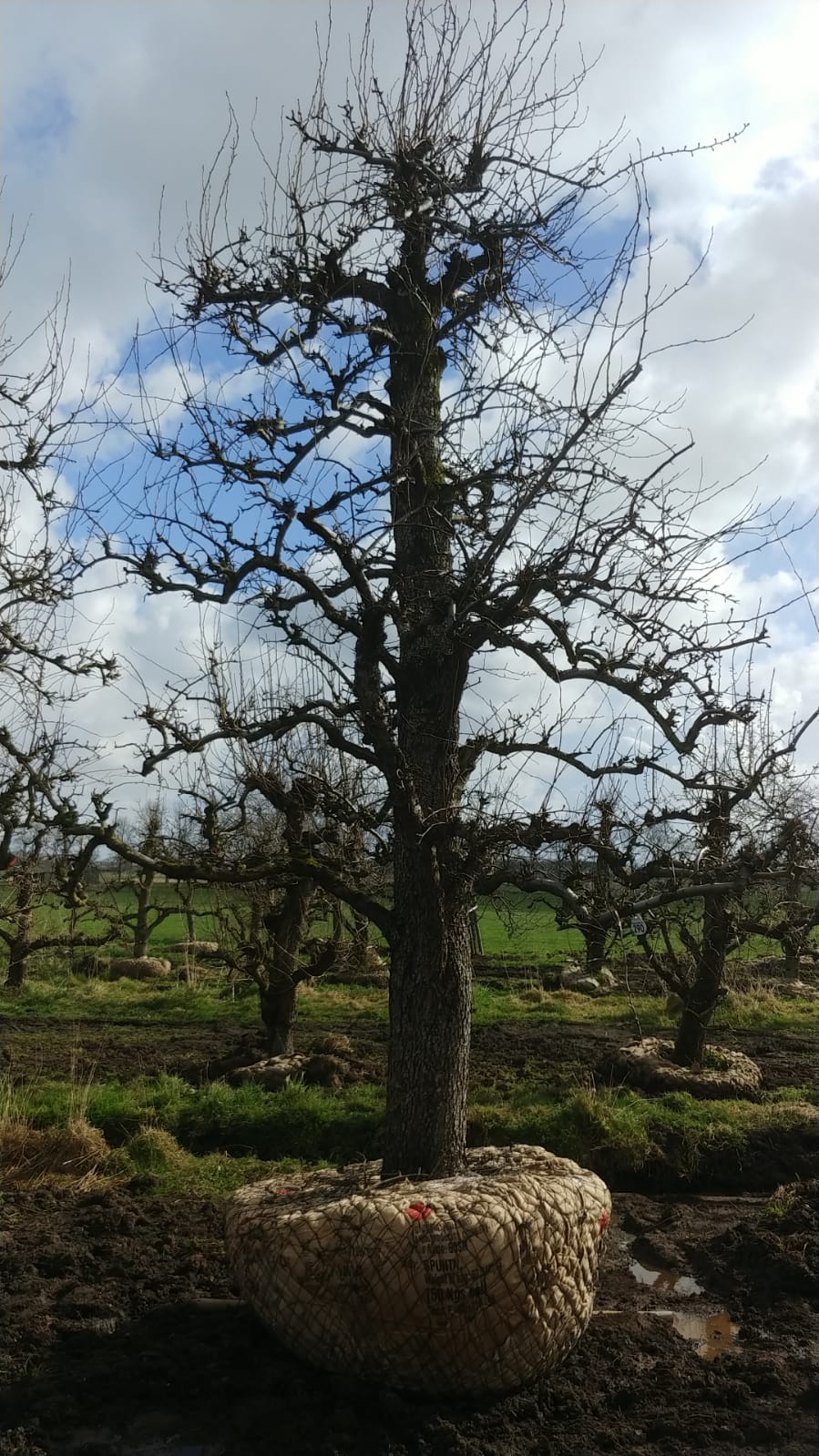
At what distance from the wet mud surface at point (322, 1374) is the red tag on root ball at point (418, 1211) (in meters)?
0.65

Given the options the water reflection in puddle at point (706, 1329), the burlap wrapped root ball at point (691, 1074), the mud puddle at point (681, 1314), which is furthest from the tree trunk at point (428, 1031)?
the burlap wrapped root ball at point (691, 1074)

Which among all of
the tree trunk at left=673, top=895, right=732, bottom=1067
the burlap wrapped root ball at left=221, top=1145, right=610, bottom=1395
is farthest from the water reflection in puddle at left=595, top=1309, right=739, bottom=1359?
A: the tree trunk at left=673, top=895, right=732, bottom=1067

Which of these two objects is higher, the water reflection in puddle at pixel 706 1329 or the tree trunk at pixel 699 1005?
the tree trunk at pixel 699 1005

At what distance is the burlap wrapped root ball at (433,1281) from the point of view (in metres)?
3.97

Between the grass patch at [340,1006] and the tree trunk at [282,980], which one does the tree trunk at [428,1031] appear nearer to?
the tree trunk at [282,980]

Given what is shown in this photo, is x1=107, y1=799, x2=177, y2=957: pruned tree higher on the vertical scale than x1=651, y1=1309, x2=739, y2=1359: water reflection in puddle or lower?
higher

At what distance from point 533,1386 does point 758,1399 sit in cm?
96

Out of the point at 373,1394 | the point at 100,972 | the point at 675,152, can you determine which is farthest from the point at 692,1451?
the point at 100,972

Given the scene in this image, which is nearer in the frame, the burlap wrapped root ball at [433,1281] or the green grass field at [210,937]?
the burlap wrapped root ball at [433,1281]

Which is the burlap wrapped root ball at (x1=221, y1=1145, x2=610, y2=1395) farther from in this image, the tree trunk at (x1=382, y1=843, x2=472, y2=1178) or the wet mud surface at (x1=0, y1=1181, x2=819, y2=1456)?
the tree trunk at (x1=382, y1=843, x2=472, y2=1178)

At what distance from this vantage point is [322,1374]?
4180 mm

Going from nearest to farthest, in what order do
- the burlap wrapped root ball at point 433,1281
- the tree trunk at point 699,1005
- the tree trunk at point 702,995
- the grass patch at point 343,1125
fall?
the burlap wrapped root ball at point 433,1281
the grass patch at point 343,1125
the tree trunk at point 702,995
the tree trunk at point 699,1005

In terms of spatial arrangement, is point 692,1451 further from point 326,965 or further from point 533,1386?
point 326,965

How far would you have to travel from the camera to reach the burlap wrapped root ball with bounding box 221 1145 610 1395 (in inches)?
156
